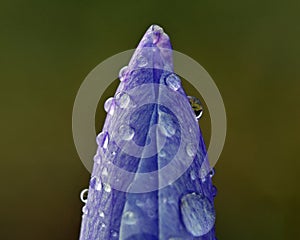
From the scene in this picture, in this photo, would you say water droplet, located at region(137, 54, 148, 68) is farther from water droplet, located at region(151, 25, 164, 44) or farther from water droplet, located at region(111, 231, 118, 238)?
water droplet, located at region(111, 231, 118, 238)

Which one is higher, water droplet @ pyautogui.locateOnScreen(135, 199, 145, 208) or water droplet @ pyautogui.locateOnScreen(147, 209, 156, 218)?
water droplet @ pyautogui.locateOnScreen(135, 199, 145, 208)

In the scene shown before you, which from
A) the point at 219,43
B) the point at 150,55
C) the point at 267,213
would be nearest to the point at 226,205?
the point at 267,213

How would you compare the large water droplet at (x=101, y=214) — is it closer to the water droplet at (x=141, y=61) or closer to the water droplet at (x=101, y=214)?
the water droplet at (x=101, y=214)

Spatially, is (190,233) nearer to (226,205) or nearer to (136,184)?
(136,184)

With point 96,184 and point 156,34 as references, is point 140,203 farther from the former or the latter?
point 156,34

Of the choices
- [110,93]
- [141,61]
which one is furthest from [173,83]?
[110,93]

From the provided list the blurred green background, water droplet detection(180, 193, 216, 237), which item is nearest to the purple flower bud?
water droplet detection(180, 193, 216, 237)
